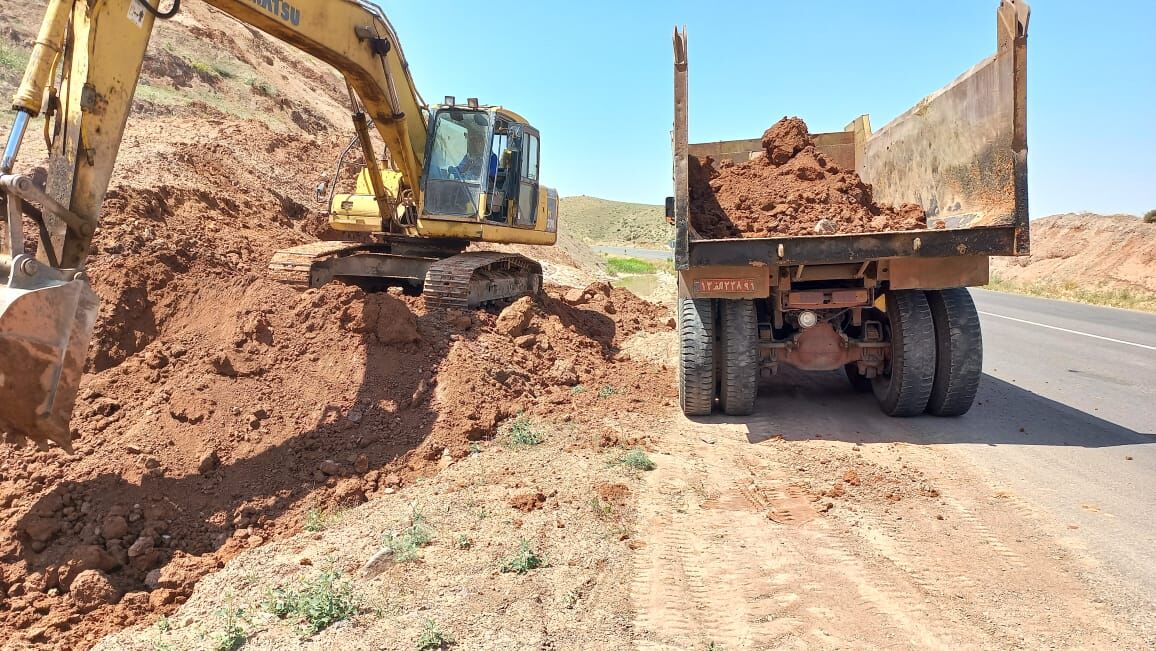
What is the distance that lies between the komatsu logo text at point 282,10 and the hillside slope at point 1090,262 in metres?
20.3

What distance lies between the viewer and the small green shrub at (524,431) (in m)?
5.75

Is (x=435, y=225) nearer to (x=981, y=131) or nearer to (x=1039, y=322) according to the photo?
(x=981, y=131)

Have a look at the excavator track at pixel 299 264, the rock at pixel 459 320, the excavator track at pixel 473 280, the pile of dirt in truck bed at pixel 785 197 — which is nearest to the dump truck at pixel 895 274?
the pile of dirt in truck bed at pixel 785 197

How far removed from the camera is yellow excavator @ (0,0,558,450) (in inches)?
157

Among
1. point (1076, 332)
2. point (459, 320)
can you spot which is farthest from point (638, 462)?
point (1076, 332)

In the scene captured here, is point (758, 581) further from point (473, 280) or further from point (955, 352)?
point (473, 280)

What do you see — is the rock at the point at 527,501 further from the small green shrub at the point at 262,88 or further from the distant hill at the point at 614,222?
the distant hill at the point at 614,222

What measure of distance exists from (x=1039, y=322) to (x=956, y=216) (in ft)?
32.1

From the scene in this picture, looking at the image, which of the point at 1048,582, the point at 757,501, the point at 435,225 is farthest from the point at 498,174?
the point at 1048,582

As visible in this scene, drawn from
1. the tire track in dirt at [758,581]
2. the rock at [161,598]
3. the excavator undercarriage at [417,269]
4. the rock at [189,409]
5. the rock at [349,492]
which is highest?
the excavator undercarriage at [417,269]

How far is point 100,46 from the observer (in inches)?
181

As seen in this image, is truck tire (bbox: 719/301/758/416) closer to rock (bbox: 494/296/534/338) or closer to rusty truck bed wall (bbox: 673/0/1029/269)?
rusty truck bed wall (bbox: 673/0/1029/269)

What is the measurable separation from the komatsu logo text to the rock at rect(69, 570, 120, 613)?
413 cm

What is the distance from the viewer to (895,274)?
5.96 metres
